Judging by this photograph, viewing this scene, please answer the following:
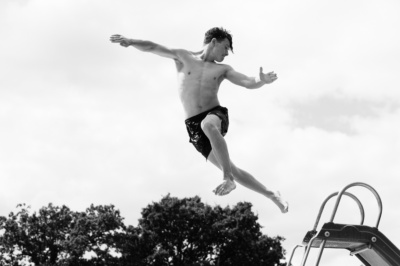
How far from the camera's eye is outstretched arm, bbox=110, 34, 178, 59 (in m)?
8.32

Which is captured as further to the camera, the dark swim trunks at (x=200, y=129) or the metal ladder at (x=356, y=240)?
the dark swim trunks at (x=200, y=129)

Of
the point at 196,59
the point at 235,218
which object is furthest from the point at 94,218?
the point at 196,59

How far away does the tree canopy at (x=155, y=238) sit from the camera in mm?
→ 52875

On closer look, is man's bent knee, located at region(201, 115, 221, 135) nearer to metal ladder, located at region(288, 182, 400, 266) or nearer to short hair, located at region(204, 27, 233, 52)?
short hair, located at region(204, 27, 233, 52)

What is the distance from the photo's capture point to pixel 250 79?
830 cm

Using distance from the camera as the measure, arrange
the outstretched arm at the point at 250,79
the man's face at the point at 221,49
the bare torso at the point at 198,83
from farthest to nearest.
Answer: the man's face at the point at 221,49 < the bare torso at the point at 198,83 < the outstretched arm at the point at 250,79

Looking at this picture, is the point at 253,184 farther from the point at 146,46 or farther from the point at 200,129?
the point at 146,46

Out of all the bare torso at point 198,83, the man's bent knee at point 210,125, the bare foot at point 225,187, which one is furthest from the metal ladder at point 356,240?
the bare torso at point 198,83

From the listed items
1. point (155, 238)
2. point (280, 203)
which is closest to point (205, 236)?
point (155, 238)

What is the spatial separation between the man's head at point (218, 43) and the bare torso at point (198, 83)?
130 millimetres

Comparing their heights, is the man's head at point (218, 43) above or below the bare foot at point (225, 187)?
above

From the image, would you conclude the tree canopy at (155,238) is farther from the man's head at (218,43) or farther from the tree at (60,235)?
the man's head at (218,43)

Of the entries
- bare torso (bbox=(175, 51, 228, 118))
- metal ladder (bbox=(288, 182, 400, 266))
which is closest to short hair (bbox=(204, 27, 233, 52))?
bare torso (bbox=(175, 51, 228, 118))

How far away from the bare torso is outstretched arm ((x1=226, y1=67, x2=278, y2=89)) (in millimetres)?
103
